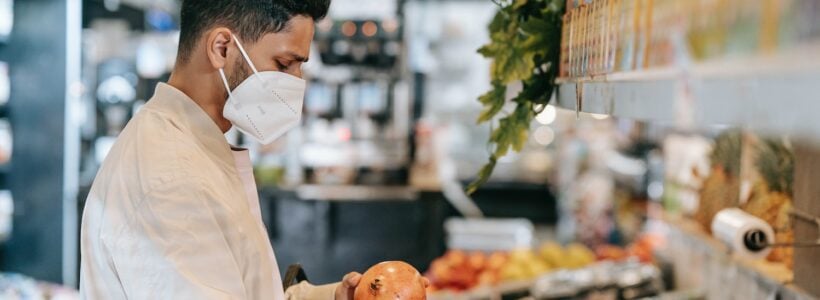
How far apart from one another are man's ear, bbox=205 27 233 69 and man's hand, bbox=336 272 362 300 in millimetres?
519

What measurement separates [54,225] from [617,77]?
707 cm

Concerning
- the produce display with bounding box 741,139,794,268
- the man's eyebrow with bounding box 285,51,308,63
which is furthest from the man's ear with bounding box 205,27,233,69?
the produce display with bounding box 741,139,794,268

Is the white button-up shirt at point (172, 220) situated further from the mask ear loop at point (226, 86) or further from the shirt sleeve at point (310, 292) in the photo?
the shirt sleeve at point (310, 292)

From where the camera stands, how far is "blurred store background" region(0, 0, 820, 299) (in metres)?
1.02

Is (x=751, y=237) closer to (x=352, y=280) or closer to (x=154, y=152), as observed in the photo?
(x=352, y=280)

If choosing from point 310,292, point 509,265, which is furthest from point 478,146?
point 310,292

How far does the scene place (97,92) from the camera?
8.40 metres

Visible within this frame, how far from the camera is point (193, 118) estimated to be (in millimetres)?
1901

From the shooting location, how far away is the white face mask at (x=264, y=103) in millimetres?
1935

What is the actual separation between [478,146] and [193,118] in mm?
10120

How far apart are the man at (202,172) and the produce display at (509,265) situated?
10.0ft

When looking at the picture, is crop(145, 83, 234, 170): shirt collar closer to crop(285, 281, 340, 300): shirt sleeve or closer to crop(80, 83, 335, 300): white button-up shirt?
crop(80, 83, 335, 300): white button-up shirt

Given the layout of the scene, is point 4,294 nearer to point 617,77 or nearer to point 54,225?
point 54,225

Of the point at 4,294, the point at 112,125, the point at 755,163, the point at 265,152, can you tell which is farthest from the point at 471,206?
the point at 755,163
